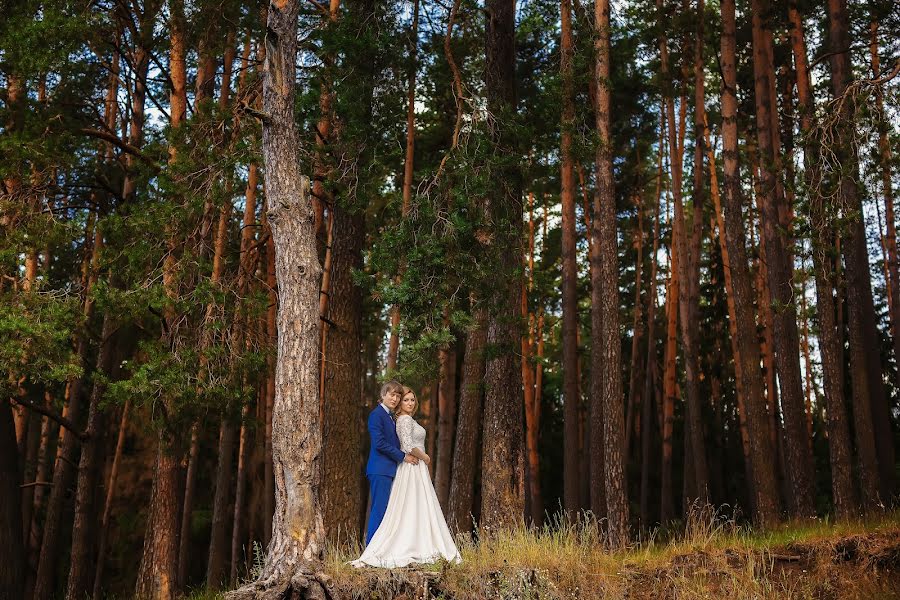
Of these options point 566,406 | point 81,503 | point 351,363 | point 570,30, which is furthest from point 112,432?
point 570,30

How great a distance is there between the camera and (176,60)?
13.5 meters

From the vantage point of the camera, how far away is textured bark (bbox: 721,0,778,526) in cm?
1395

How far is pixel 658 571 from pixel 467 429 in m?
5.99

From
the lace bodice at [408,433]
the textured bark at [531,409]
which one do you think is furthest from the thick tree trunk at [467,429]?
the textured bark at [531,409]

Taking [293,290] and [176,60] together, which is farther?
[176,60]

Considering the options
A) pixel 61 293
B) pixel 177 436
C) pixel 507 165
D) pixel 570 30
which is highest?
pixel 570 30

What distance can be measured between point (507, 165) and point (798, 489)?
7420mm

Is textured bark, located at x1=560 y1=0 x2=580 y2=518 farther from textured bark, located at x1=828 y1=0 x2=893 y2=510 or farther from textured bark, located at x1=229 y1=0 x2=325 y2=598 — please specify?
textured bark, located at x1=229 y1=0 x2=325 y2=598

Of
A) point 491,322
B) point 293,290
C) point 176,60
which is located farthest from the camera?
point 176,60

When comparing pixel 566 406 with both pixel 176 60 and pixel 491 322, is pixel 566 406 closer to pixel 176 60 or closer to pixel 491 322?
pixel 491 322

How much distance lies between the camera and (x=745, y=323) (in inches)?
569

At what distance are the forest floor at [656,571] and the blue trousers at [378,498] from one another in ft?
1.25

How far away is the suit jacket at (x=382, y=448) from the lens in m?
8.99

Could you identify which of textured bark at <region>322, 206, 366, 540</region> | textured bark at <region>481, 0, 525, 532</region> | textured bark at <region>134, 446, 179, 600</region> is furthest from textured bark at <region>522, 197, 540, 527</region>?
textured bark at <region>134, 446, 179, 600</region>
